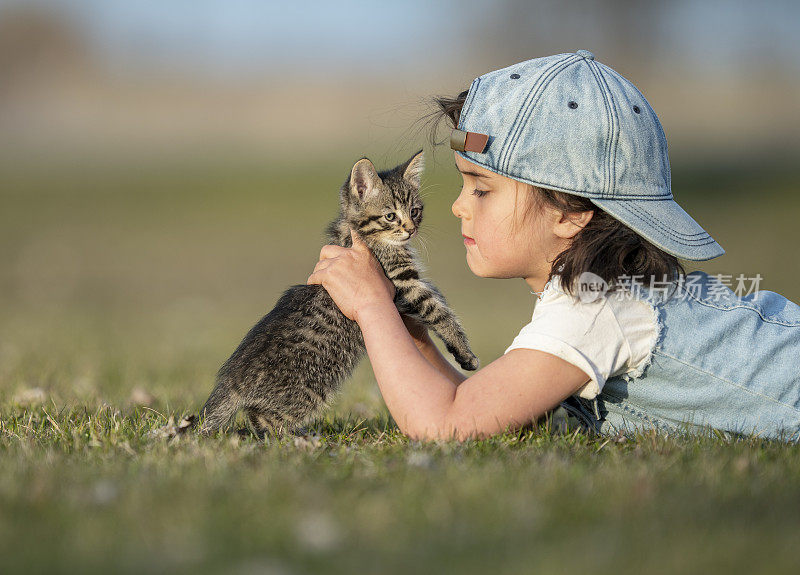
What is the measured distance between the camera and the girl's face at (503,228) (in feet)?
11.6

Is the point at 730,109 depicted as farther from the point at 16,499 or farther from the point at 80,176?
the point at 16,499

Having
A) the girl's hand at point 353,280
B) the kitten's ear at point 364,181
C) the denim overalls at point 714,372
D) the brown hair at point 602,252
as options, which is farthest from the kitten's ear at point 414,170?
the denim overalls at point 714,372

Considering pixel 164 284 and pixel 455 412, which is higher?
pixel 455 412

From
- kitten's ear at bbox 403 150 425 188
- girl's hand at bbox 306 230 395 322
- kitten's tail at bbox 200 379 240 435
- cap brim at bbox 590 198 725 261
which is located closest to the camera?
cap brim at bbox 590 198 725 261

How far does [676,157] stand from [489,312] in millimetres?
17025

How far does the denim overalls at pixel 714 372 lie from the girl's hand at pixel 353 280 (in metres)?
1.09

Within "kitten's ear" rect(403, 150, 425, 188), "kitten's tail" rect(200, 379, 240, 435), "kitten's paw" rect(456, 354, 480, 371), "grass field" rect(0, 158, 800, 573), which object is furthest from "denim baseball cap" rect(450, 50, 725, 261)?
"kitten's tail" rect(200, 379, 240, 435)

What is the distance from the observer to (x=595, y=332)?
10.4ft

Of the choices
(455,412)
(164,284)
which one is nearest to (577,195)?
(455,412)

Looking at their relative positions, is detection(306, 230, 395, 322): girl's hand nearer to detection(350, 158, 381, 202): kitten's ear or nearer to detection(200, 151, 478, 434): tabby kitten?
detection(200, 151, 478, 434): tabby kitten

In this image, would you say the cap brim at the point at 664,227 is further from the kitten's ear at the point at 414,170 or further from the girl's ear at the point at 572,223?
the kitten's ear at the point at 414,170

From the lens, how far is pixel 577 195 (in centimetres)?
345

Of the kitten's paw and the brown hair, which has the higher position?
the brown hair

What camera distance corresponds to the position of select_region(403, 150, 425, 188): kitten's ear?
16.0 feet
